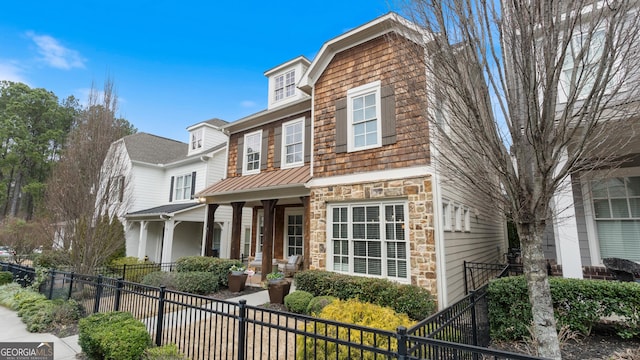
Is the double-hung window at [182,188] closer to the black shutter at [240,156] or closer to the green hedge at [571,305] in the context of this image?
the black shutter at [240,156]

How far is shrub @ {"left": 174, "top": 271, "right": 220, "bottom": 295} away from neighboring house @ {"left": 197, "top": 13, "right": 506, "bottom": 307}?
5.67 ft

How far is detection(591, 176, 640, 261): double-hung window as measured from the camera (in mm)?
6762

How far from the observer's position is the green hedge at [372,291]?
5.93m

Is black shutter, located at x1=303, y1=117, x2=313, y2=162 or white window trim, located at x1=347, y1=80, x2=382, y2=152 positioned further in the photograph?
black shutter, located at x1=303, y1=117, x2=313, y2=162

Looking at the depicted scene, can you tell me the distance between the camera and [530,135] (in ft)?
9.76

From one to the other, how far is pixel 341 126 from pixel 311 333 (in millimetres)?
5880

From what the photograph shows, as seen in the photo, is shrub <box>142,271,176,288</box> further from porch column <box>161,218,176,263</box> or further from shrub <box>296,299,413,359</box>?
shrub <box>296,299,413,359</box>

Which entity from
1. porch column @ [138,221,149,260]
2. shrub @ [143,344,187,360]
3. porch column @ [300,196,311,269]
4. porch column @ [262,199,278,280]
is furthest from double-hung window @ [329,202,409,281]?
porch column @ [138,221,149,260]

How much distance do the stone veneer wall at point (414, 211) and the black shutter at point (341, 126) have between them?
43.3 inches

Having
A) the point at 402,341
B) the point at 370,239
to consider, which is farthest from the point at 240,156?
the point at 402,341

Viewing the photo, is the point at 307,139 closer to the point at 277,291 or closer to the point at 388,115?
the point at 388,115

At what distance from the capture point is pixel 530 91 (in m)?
2.92

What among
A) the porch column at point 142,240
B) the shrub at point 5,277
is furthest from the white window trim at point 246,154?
the shrub at point 5,277

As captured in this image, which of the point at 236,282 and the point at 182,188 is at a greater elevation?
the point at 182,188
